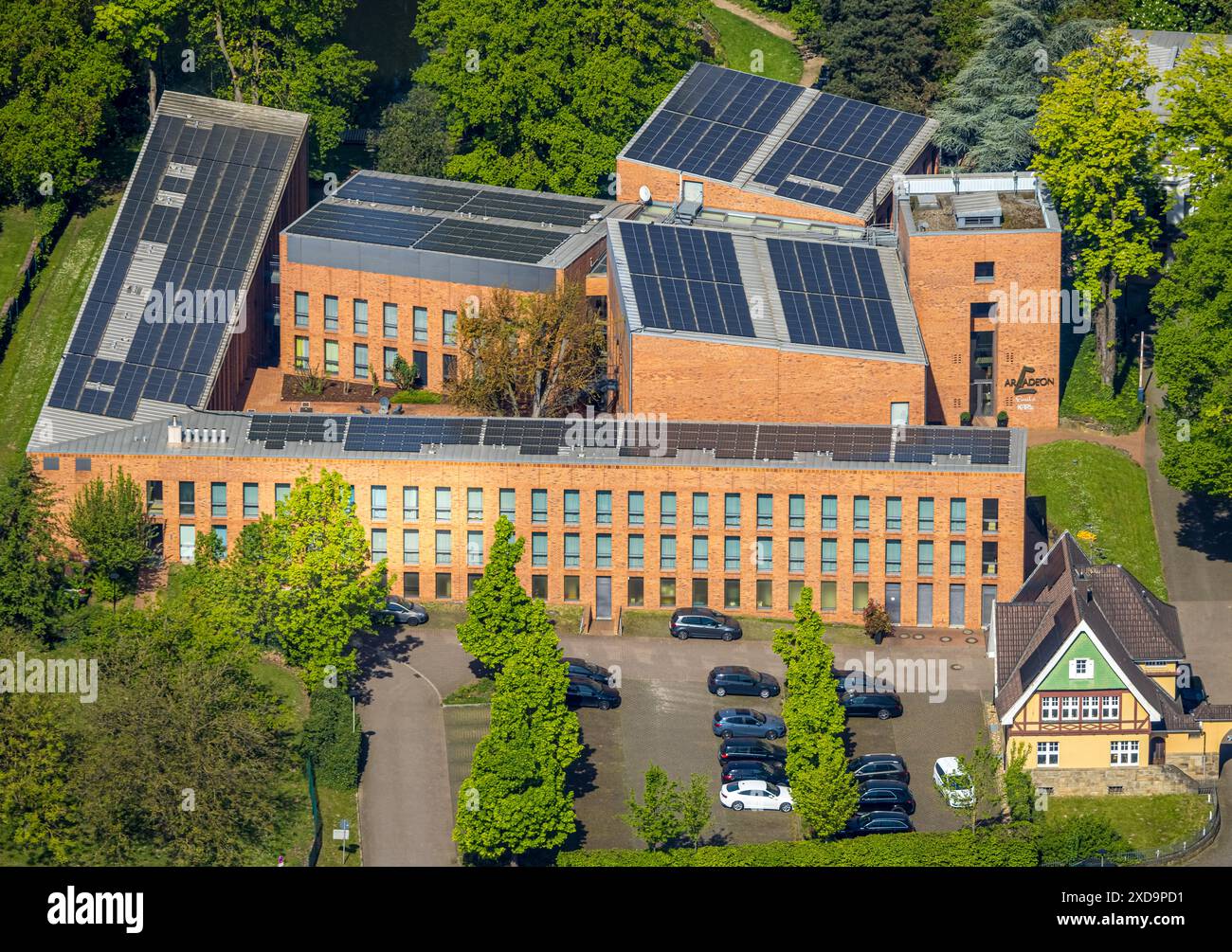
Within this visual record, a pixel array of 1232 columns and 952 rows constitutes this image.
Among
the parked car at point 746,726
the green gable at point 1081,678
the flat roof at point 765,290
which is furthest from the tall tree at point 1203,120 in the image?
the parked car at point 746,726

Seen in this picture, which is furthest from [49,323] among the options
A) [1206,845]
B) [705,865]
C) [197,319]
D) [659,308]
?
[1206,845]

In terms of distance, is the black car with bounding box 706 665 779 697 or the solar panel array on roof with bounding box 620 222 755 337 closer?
the black car with bounding box 706 665 779 697

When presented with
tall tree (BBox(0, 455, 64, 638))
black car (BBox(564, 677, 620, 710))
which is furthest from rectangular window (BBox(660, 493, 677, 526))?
tall tree (BBox(0, 455, 64, 638))

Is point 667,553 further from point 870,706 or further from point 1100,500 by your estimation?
point 1100,500

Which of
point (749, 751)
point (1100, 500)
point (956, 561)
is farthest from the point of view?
point (1100, 500)

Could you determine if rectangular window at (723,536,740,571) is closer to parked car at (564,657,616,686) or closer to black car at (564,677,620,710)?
parked car at (564,657,616,686)

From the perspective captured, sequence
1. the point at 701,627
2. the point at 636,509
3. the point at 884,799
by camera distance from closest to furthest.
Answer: the point at 884,799 → the point at 701,627 → the point at 636,509

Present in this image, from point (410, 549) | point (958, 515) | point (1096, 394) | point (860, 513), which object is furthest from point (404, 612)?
point (1096, 394)
